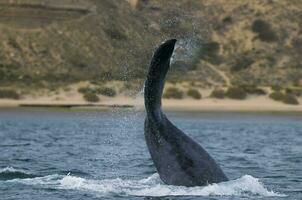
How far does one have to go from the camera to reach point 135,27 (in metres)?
92.2

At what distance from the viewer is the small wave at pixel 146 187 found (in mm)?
16828

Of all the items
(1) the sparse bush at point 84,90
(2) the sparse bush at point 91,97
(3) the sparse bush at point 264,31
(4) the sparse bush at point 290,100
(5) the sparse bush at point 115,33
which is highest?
(3) the sparse bush at point 264,31

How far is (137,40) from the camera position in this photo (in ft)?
292

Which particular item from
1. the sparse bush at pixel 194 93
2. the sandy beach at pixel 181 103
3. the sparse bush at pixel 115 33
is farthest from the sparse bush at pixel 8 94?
the sparse bush at pixel 115 33

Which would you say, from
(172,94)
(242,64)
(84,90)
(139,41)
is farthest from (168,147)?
(139,41)

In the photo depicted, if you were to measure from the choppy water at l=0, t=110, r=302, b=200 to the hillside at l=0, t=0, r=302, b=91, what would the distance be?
86.3ft

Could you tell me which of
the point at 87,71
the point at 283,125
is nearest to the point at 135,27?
the point at 87,71

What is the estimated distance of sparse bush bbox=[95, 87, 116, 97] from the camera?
62.0 metres

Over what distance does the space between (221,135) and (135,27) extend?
5329cm

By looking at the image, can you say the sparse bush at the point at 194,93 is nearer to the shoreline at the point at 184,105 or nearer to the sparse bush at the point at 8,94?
the shoreline at the point at 184,105

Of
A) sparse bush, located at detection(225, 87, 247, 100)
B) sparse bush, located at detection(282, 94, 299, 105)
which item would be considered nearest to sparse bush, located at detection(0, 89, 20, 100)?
sparse bush, located at detection(225, 87, 247, 100)

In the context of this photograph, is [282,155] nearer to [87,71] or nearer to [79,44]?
[87,71]

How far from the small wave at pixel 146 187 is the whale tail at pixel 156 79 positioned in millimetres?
1642

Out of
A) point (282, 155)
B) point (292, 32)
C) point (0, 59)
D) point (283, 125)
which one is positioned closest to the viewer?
point (282, 155)
